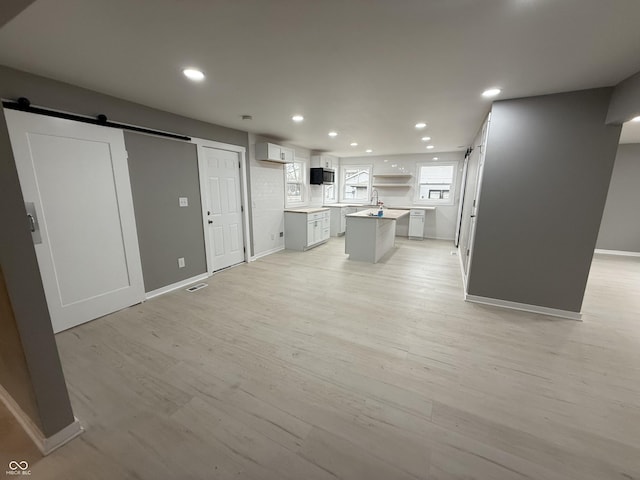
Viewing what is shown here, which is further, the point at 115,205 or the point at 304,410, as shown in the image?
the point at 115,205

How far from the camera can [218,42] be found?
5.57 ft

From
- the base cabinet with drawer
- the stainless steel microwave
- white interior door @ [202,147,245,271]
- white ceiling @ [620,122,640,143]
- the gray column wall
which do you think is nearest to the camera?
the gray column wall

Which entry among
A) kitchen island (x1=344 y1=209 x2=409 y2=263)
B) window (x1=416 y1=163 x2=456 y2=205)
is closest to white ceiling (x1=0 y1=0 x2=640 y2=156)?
kitchen island (x1=344 y1=209 x2=409 y2=263)

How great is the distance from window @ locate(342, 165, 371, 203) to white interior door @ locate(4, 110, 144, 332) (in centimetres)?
631

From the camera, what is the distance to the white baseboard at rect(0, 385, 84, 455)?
4.48 ft

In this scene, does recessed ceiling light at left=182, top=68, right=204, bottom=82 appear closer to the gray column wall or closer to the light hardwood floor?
the gray column wall

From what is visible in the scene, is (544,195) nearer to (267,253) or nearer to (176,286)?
(267,253)

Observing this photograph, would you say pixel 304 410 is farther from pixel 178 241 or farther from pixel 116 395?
pixel 178 241

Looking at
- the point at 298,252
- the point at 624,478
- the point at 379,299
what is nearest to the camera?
the point at 624,478

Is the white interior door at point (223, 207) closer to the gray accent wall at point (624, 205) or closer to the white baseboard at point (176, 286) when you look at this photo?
the white baseboard at point (176, 286)

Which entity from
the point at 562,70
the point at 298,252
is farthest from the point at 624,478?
the point at 298,252

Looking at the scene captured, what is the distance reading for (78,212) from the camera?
252 cm

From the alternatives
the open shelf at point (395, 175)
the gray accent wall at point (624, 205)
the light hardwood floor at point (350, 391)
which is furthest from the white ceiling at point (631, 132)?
the open shelf at point (395, 175)

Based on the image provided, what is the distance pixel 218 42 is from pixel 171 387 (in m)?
2.47
